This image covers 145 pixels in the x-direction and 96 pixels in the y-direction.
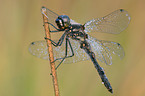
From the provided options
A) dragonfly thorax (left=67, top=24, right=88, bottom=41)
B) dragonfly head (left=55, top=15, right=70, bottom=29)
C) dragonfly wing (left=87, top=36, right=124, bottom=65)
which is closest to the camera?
dragonfly head (left=55, top=15, right=70, bottom=29)

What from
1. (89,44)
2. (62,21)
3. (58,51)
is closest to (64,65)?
(58,51)

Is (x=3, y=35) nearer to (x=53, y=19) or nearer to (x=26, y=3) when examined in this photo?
(x=26, y=3)

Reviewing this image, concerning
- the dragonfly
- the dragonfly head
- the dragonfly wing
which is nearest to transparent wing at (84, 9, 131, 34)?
the dragonfly

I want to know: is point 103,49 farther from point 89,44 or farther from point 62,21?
point 62,21

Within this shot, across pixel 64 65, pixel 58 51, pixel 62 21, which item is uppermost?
pixel 62 21

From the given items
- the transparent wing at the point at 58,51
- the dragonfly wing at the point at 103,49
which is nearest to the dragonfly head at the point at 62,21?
the transparent wing at the point at 58,51

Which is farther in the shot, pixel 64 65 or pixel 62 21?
pixel 64 65

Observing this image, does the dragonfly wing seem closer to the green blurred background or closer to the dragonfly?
the dragonfly
